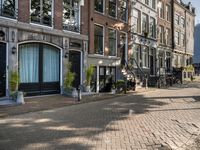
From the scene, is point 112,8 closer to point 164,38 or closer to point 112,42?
point 112,42

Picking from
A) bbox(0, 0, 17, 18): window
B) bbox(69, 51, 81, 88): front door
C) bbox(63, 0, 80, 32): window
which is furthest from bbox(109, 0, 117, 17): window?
bbox(0, 0, 17, 18): window

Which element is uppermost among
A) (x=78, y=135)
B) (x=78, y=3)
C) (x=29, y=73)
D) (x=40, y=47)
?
(x=78, y=3)

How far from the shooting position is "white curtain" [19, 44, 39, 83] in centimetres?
1731

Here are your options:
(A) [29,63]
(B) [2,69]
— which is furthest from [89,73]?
(B) [2,69]

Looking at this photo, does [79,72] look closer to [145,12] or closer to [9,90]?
[9,90]

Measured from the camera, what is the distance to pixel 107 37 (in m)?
25.1

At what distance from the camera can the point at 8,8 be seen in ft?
53.7

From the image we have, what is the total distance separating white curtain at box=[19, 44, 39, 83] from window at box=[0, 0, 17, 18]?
1.72m

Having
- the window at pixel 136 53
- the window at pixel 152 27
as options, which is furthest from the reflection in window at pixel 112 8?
the window at pixel 152 27

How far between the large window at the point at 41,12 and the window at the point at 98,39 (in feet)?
17.5

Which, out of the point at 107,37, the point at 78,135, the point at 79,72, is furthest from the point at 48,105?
the point at 107,37

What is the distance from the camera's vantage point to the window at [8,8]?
1600cm

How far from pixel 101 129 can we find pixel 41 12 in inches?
408

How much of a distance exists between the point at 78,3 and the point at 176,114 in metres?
11.5
